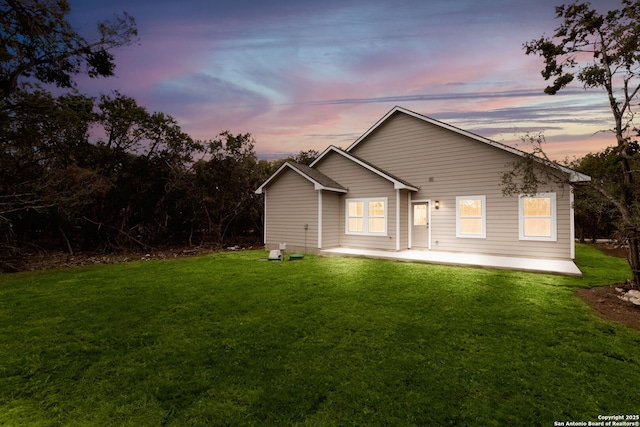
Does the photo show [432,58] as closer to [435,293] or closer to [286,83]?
[286,83]

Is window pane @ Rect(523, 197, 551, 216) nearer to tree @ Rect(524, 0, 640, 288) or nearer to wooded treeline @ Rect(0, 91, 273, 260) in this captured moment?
tree @ Rect(524, 0, 640, 288)

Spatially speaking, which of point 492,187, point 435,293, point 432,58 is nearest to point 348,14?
point 432,58

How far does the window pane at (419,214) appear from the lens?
1249cm

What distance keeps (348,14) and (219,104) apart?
9489 mm

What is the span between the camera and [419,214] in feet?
41.4

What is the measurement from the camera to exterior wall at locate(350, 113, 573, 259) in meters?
10.2

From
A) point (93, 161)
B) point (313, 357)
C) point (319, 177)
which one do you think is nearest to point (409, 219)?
point (319, 177)

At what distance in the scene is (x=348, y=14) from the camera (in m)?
12.2

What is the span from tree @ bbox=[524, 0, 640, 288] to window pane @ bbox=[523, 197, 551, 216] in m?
3.36

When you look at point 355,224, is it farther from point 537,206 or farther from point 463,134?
point 537,206

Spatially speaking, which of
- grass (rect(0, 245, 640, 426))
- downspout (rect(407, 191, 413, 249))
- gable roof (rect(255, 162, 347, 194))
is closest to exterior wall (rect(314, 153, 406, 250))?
gable roof (rect(255, 162, 347, 194))

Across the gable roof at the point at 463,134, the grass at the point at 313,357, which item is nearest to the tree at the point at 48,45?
the grass at the point at 313,357

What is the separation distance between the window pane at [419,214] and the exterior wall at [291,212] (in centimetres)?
437

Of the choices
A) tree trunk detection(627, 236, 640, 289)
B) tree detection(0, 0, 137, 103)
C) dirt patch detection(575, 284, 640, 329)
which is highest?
tree detection(0, 0, 137, 103)
